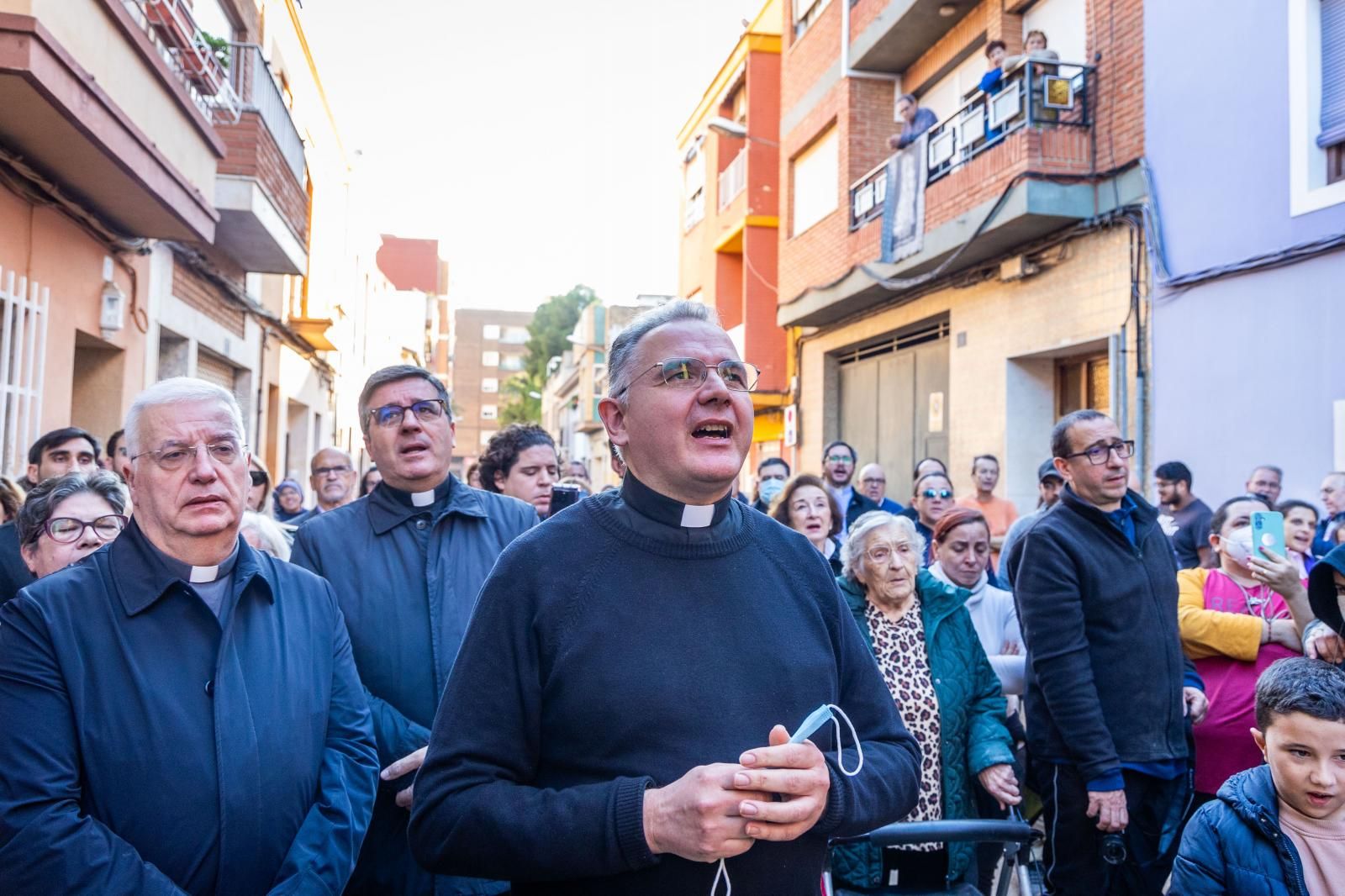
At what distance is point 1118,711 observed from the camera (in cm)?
412

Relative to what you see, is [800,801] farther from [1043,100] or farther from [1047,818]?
[1043,100]

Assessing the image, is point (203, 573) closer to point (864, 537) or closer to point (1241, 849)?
point (864, 537)

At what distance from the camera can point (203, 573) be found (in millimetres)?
2721

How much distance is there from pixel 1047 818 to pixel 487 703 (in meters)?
3.10

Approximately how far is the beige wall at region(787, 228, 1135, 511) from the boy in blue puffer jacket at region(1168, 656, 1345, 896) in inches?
288

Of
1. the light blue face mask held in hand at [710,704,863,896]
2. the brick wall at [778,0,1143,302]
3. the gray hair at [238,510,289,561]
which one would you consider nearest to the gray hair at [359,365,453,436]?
the gray hair at [238,510,289,561]

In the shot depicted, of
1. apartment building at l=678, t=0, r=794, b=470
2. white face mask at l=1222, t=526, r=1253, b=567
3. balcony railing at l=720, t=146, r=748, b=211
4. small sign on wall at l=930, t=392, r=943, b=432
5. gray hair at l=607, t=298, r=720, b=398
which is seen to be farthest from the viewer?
balcony railing at l=720, t=146, r=748, b=211

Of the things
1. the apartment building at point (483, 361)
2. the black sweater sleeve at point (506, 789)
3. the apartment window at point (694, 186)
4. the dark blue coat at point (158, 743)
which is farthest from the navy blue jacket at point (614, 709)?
the apartment building at point (483, 361)

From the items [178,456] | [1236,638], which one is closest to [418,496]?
[178,456]

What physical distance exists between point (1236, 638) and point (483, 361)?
284ft

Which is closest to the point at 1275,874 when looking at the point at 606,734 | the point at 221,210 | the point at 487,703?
the point at 606,734

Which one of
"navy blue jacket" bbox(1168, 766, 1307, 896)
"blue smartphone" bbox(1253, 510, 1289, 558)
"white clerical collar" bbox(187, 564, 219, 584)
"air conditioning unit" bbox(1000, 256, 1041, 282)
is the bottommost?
"navy blue jacket" bbox(1168, 766, 1307, 896)

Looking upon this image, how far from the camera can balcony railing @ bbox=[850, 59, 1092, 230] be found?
34.8 ft

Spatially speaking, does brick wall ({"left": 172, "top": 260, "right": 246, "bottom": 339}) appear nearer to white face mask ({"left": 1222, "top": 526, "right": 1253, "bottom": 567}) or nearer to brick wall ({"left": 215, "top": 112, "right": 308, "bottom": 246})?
A: brick wall ({"left": 215, "top": 112, "right": 308, "bottom": 246})
